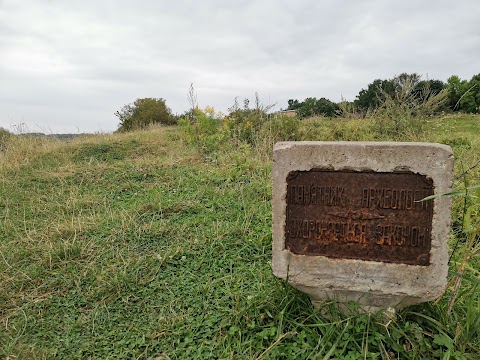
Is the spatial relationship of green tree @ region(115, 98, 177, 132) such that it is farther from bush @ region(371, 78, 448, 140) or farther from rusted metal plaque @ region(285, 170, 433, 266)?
rusted metal plaque @ region(285, 170, 433, 266)

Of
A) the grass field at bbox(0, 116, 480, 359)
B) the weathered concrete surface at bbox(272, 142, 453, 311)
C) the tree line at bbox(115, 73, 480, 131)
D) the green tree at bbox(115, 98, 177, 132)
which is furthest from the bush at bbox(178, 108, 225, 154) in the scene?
the green tree at bbox(115, 98, 177, 132)

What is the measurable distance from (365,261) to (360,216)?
0.77 ft

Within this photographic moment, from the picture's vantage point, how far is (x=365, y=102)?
1612 cm

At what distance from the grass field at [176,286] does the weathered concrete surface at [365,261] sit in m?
0.11

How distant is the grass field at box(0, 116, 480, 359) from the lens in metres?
2.10

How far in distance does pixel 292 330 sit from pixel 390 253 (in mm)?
660

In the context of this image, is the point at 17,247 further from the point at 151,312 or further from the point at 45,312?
the point at 151,312

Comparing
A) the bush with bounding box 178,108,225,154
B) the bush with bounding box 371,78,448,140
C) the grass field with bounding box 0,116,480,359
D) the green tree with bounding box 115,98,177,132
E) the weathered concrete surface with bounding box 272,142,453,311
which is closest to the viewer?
the weathered concrete surface with bounding box 272,142,453,311

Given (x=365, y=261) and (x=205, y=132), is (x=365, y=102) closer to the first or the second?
(x=205, y=132)

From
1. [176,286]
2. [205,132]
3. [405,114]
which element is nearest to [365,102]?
[405,114]

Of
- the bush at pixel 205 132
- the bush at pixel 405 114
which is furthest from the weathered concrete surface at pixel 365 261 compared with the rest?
the bush at pixel 405 114

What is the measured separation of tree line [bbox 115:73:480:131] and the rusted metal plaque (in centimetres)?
115

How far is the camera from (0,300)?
277cm

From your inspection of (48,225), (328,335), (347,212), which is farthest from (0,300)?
(347,212)
